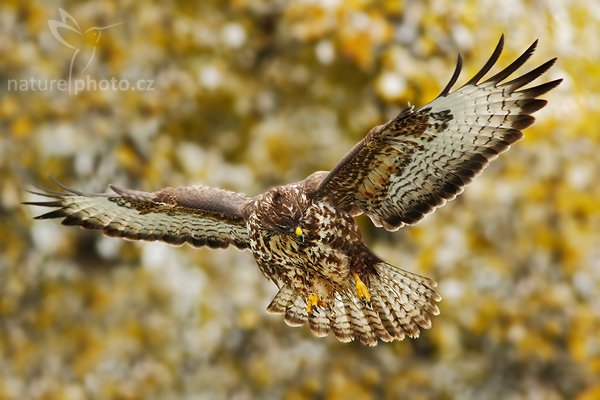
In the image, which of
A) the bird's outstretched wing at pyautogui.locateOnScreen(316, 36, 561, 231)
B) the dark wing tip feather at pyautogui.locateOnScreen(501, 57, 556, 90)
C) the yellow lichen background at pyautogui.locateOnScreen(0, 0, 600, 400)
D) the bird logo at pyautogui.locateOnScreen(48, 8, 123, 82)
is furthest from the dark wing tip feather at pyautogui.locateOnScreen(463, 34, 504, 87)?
the bird logo at pyautogui.locateOnScreen(48, 8, 123, 82)

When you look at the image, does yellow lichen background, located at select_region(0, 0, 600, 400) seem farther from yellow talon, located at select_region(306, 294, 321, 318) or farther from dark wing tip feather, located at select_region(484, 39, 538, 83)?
dark wing tip feather, located at select_region(484, 39, 538, 83)

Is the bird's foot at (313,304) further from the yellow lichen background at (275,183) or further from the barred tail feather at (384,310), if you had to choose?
the yellow lichen background at (275,183)

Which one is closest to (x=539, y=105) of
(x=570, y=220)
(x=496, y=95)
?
(x=496, y=95)

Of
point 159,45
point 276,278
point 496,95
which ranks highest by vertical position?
point 159,45

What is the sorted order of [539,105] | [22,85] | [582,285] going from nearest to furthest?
[539,105] → [582,285] → [22,85]

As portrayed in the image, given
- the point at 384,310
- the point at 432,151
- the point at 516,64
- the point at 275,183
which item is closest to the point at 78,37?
the point at 275,183

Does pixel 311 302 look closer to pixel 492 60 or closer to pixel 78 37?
pixel 492 60

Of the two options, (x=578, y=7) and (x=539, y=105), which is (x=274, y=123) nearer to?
(x=578, y=7)
